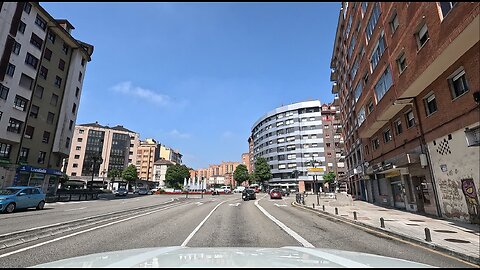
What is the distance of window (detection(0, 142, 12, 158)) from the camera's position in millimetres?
28466

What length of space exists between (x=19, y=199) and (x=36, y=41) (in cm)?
2498

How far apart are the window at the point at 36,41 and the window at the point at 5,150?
1285 centimetres

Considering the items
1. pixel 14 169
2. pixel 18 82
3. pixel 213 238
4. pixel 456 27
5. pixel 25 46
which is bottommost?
pixel 213 238

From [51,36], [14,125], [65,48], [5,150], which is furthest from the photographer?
[65,48]

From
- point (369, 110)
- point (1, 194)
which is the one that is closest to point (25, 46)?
point (1, 194)

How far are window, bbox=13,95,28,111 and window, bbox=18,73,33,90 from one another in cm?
155

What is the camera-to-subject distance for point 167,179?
88.0 meters

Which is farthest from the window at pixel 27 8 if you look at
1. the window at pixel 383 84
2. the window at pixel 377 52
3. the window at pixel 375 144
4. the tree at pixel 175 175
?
the tree at pixel 175 175

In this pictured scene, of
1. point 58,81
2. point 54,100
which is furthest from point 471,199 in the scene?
point 58,81

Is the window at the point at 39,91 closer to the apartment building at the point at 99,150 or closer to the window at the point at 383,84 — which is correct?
the window at the point at 383,84

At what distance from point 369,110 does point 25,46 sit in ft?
127

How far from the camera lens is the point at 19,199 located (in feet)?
57.2

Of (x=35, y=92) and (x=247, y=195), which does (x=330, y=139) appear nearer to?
(x=247, y=195)

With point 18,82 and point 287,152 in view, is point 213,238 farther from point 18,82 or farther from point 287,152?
point 287,152
